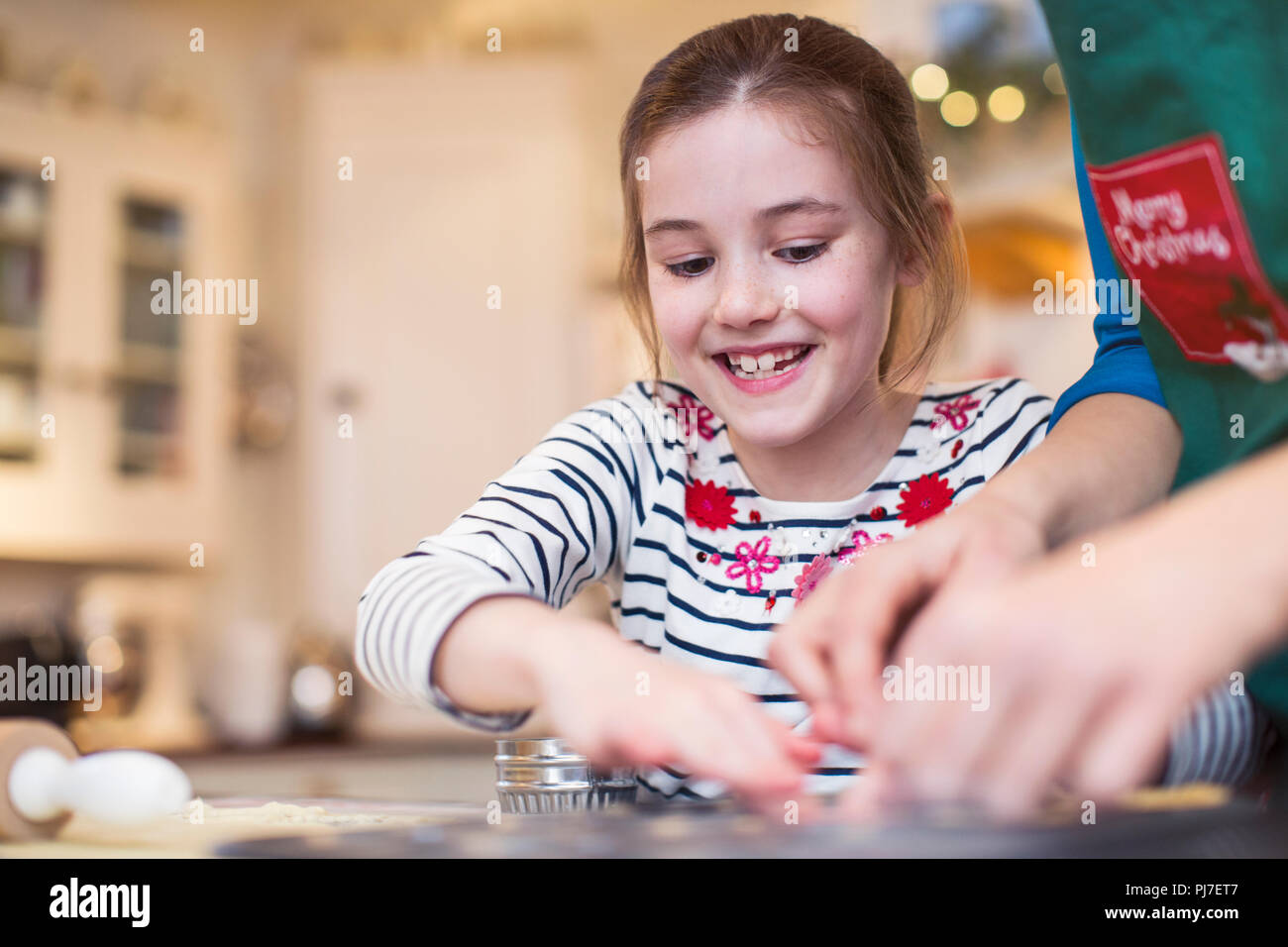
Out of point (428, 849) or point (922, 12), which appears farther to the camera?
point (922, 12)

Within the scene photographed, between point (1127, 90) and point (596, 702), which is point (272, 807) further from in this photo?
point (1127, 90)

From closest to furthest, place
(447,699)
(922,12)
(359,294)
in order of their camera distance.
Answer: (447,699) → (922,12) → (359,294)

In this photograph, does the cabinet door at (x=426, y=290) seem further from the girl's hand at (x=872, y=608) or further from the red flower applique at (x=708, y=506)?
the girl's hand at (x=872, y=608)

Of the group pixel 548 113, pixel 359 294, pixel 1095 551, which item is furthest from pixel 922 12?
pixel 1095 551

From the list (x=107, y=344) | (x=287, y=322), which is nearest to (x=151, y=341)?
(x=107, y=344)

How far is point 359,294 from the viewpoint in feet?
11.2

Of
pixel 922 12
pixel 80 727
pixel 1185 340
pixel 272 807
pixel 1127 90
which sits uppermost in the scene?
pixel 922 12

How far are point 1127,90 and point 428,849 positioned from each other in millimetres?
447

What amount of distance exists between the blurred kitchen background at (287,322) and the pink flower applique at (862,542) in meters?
1.80

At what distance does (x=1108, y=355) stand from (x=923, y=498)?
250 millimetres

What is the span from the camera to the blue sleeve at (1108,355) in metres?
0.72

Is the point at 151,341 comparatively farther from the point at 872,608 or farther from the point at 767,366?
the point at 872,608

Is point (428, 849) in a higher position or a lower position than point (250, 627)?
higher

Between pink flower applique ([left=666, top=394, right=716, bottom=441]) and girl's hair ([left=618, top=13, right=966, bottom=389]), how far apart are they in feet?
0.22
